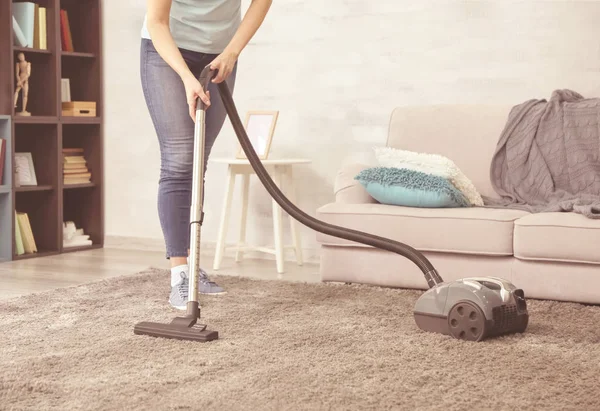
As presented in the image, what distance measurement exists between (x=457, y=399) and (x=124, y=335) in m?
1.04

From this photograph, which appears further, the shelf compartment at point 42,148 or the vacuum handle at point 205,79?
the shelf compartment at point 42,148

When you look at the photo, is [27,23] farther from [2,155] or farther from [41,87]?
[2,155]

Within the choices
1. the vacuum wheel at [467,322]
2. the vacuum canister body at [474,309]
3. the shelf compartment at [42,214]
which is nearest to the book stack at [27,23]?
the shelf compartment at [42,214]

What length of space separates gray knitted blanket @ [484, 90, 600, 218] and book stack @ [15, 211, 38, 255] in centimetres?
238

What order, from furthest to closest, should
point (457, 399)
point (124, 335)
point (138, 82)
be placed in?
point (138, 82) → point (124, 335) → point (457, 399)

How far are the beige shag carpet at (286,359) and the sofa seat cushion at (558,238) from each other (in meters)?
0.17

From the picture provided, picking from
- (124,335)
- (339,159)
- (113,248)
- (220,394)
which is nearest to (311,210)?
(339,159)

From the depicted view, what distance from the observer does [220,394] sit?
1869 mm

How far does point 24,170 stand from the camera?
14.8 feet

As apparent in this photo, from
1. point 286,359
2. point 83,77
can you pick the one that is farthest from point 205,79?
point 83,77

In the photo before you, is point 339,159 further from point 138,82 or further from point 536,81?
point 138,82

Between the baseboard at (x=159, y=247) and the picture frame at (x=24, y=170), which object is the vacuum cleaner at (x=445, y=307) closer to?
the baseboard at (x=159, y=247)

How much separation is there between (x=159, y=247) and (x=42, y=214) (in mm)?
657

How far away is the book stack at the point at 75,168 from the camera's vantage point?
4.77 meters
